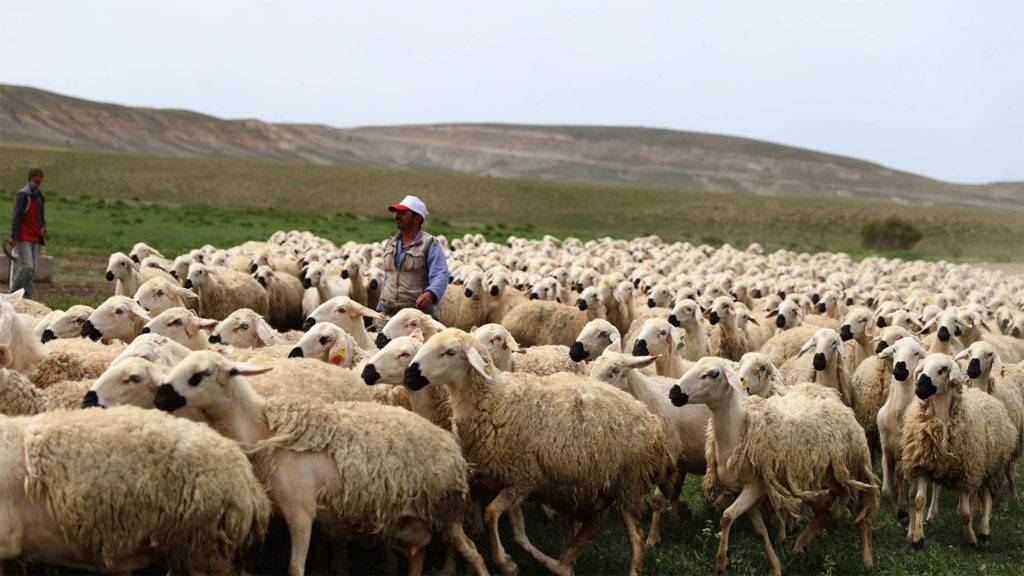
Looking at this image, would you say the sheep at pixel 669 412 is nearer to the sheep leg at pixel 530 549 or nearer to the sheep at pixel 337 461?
the sheep leg at pixel 530 549

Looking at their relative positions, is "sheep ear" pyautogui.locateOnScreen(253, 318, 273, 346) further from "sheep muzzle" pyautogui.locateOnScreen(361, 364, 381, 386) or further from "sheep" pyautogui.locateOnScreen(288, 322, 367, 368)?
"sheep muzzle" pyautogui.locateOnScreen(361, 364, 381, 386)

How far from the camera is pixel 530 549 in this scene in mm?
8164

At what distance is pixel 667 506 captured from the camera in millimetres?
10500

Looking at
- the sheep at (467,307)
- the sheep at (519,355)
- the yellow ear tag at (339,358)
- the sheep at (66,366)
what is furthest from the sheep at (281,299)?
the sheep at (66,366)

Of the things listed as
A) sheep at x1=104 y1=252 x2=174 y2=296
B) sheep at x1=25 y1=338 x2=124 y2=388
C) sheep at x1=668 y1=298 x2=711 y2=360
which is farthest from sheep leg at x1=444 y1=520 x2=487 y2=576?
sheep at x1=104 y1=252 x2=174 y2=296

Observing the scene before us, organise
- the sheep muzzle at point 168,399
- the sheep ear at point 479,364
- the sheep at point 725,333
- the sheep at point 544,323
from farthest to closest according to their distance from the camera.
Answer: the sheep at point 544,323, the sheep at point 725,333, the sheep ear at point 479,364, the sheep muzzle at point 168,399

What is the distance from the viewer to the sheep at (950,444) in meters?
9.98

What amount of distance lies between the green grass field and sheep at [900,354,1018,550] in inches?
607

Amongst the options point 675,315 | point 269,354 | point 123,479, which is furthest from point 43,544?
point 675,315

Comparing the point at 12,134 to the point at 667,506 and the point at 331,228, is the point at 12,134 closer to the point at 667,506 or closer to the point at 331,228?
the point at 331,228

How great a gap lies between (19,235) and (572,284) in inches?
372

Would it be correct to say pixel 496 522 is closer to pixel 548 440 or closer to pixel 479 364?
pixel 548 440

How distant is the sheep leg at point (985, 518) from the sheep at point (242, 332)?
6.84 metres

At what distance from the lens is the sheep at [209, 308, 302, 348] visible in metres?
11.1
